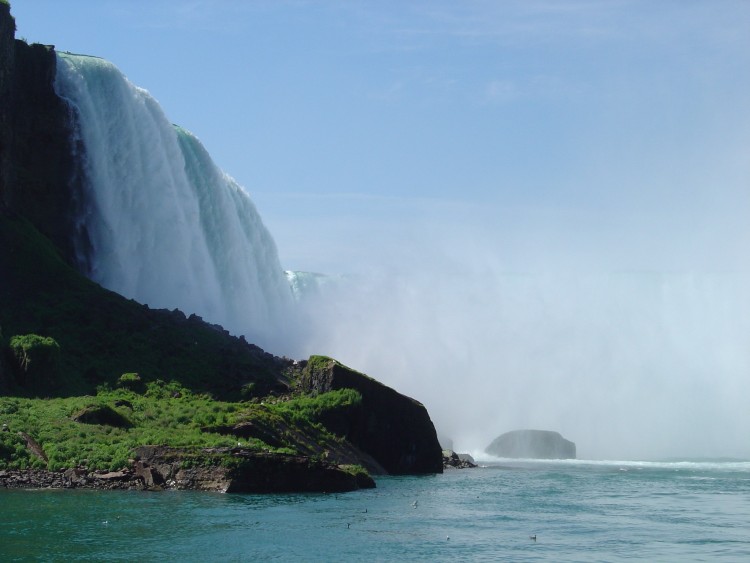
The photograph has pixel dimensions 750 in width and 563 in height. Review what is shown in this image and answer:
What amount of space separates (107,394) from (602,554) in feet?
98.8

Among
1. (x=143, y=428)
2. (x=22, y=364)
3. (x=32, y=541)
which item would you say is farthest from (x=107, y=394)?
(x=32, y=541)

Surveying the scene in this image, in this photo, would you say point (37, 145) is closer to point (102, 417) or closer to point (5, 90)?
point (5, 90)

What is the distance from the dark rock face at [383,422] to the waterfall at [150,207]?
18588 mm

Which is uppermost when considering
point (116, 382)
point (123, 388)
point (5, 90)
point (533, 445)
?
point (5, 90)

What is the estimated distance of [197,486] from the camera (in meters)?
42.4

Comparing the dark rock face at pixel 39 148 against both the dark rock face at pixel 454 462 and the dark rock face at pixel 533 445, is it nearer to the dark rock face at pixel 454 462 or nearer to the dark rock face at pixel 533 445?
the dark rock face at pixel 454 462

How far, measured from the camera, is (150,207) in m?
76.2

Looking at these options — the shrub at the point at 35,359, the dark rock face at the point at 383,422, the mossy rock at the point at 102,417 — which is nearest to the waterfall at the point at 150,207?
the shrub at the point at 35,359

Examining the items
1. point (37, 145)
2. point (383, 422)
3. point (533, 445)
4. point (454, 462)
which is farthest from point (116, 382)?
point (533, 445)

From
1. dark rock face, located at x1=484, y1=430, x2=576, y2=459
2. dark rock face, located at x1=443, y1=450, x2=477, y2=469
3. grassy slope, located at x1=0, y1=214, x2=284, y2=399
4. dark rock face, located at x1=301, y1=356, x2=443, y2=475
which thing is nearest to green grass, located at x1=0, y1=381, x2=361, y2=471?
dark rock face, located at x1=301, y1=356, x2=443, y2=475

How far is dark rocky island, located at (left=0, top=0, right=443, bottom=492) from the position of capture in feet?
142

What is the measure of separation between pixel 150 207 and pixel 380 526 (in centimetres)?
4449

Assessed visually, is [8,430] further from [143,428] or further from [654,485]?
[654,485]

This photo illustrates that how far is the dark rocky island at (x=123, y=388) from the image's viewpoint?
43188 millimetres
